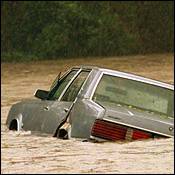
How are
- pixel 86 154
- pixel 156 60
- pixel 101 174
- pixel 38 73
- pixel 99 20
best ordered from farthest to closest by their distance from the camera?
pixel 99 20 < pixel 156 60 < pixel 38 73 < pixel 86 154 < pixel 101 174

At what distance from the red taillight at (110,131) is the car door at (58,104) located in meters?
0.81

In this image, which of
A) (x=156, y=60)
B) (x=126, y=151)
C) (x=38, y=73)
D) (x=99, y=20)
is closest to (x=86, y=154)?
(x=126, y=151)

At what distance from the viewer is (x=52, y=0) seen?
3791cm

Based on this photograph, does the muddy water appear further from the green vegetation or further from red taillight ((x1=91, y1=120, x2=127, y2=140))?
the green vegetation

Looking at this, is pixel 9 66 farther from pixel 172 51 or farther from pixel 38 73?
pixel 172 51

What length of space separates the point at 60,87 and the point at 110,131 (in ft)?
6.33

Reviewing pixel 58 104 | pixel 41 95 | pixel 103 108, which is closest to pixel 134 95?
pixel 103 108

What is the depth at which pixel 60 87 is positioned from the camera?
10305mm

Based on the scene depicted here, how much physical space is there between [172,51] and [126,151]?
97.5 feet

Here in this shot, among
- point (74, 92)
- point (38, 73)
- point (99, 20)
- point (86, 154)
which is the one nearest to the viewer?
point (86, 154)

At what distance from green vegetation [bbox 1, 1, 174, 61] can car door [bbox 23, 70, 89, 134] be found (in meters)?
26.3

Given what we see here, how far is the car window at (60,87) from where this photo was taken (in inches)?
401

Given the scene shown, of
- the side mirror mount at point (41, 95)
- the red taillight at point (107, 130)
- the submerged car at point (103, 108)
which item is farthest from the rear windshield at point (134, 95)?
the side mirror mount at point (41, 95)

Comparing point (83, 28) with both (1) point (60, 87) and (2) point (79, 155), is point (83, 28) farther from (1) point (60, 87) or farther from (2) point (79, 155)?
(2) point (79, 155)
